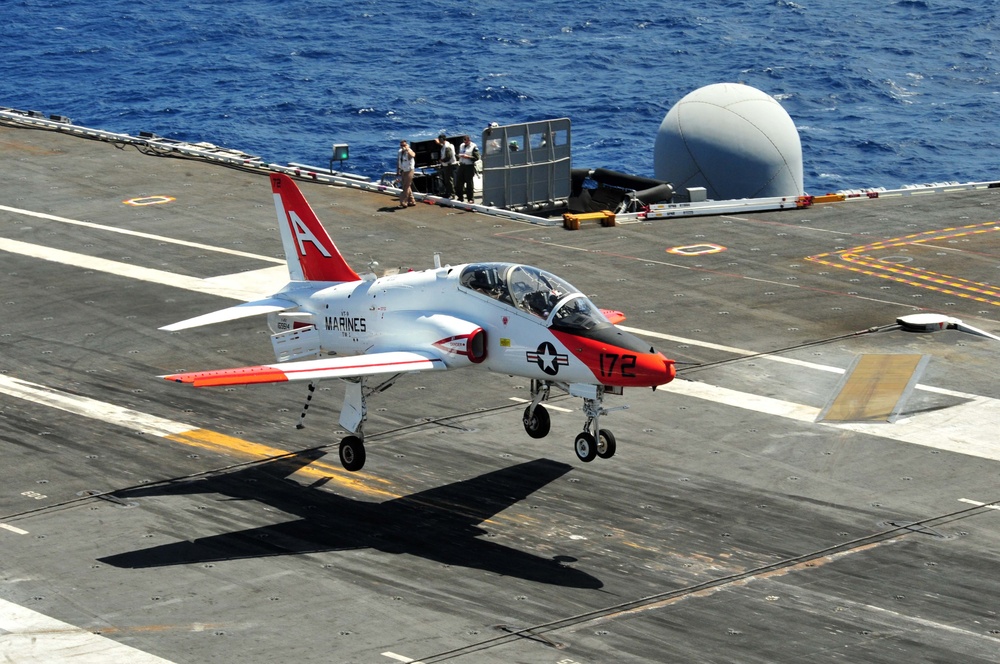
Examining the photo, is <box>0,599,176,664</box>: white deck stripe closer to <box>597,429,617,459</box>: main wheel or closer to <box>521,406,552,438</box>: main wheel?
<box>597,429,617,459</box>: main wheel

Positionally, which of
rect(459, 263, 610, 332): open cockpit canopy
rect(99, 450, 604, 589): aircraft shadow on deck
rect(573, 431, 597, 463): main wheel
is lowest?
rect(99, 450, 604, 589): aircraft shadow on deck

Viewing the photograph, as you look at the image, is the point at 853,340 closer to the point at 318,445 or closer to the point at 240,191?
the point at 318,445

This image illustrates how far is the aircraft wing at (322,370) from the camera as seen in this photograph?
24.5 meters

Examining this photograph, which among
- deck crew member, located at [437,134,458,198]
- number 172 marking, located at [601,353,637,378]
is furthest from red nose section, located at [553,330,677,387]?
deck crew member, located at [437,134,458,198]

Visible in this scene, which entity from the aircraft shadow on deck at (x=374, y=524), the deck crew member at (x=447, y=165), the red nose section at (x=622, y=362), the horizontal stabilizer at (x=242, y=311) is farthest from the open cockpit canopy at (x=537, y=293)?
the deck crew member at (x=447, y=165)

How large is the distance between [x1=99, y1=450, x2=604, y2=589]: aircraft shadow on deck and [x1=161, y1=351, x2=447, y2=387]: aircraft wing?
2494 millimetres

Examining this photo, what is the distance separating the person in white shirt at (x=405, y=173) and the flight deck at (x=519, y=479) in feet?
14.7

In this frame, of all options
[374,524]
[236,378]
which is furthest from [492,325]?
[236,378]

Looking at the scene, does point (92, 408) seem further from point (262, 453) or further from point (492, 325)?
point (492, 325)

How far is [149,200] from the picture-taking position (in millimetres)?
49406

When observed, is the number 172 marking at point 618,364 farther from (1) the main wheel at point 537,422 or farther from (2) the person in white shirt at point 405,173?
(2) the person in white shirt at point 405,173

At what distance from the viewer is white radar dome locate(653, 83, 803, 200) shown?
5453 cm

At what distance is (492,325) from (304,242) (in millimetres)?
5775

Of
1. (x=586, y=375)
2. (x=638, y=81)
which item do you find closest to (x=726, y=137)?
(x=586, y=375)
